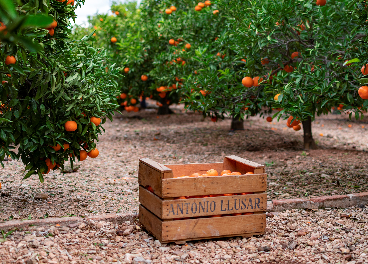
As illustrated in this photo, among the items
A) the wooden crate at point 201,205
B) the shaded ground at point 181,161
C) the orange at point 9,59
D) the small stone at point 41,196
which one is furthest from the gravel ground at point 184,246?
the orange at point 9,59

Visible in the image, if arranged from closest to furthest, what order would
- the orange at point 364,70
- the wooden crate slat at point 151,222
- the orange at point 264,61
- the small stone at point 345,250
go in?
1. the small stone at point 345,250
2. the wooden crate slat at point 151,222
3. the orange at point 364,70
4. the orange at point 264,61

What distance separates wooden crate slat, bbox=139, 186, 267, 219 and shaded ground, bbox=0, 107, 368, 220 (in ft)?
3.26

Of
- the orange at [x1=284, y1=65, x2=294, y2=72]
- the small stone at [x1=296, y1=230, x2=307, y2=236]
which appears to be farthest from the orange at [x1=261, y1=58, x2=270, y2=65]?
the small stone at [x1=296, y1=230, x2=307, y2=236]

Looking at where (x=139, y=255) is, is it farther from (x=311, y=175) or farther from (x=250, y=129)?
(x=250, y=129)

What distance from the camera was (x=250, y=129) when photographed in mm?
10023

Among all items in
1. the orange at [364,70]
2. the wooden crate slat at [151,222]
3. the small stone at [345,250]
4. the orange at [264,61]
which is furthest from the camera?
the orange at [264,61]

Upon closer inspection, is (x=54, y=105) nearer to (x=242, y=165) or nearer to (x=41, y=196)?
(x=41, y=196)

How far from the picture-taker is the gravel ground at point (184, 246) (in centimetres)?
298

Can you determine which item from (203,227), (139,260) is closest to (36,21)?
(139,260)

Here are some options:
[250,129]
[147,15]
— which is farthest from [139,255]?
[147,15]

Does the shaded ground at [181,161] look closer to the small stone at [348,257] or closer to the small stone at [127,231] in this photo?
the small stone at [127,231]

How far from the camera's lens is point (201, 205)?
10.8ft

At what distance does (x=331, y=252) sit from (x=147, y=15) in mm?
8176

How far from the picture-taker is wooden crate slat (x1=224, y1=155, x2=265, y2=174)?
348cm
